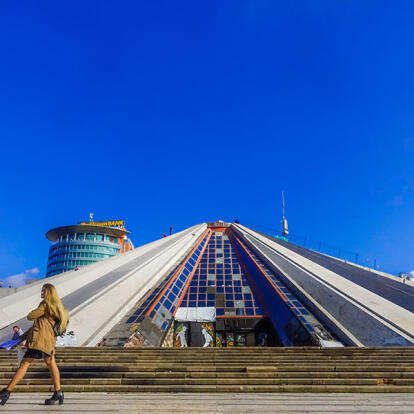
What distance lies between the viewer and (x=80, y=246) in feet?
158

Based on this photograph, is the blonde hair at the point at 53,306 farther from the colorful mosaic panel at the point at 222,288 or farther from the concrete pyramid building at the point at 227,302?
the colorful mosaic panel at the point at 222,288

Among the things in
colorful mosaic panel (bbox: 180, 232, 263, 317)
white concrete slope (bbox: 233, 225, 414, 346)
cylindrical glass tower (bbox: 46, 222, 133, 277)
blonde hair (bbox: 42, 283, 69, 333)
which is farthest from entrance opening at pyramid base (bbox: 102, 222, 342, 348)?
cylindrical glass tower (bbox: 46, 222, 133, 277)

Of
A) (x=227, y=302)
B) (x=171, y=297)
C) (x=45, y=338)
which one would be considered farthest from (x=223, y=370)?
(x=227, y=302)

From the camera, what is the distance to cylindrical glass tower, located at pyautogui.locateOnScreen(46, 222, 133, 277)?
47844mm

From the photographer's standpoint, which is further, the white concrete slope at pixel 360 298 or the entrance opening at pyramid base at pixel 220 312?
the entrance opening at pyramid base at pixel 220 312

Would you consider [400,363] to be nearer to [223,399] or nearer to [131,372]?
[223,399]

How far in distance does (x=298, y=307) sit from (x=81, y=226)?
42733mm

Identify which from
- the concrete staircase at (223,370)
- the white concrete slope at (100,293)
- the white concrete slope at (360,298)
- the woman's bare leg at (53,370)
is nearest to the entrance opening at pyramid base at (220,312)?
the white concrete slope at (100,293)

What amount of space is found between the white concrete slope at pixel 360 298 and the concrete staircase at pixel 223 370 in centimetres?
278

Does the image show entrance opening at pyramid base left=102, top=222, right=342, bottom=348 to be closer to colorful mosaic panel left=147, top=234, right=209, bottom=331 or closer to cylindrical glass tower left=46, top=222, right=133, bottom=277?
colorful mosaic panel left=147, top=234, right=209, bottom=331

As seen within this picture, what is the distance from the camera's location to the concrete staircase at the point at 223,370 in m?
4.57

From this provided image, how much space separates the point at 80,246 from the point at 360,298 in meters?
44.5

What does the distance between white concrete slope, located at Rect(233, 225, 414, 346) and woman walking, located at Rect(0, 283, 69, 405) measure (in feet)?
29.6

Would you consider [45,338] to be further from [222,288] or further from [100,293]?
[222,288]
